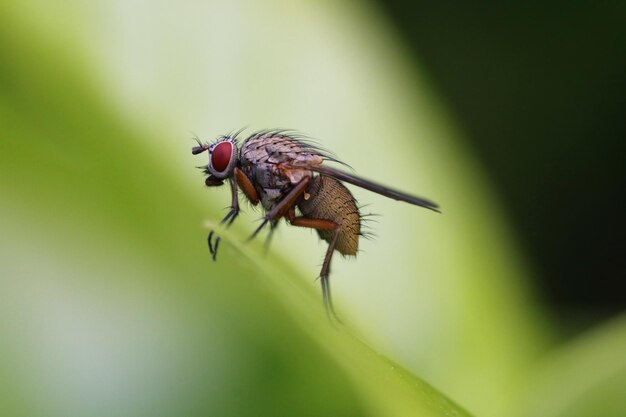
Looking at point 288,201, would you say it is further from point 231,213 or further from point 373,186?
point 373,186

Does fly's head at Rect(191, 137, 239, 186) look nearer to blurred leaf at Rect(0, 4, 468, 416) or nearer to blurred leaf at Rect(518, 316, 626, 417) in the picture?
blurred leaf at Rect(0, 4, 468, 416)

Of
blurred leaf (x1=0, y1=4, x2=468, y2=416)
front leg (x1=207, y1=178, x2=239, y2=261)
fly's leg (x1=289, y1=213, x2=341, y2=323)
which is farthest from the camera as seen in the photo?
fly's leg (x1=289, y1=213, x2=341, y2=323)

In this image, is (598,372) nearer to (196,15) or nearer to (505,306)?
(505,306)

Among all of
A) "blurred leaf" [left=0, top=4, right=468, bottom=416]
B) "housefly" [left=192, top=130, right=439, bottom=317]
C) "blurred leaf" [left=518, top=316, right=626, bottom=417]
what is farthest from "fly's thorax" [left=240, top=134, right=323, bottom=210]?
"blurred leaf" [left=518, top=316, right=626, bottom=417]

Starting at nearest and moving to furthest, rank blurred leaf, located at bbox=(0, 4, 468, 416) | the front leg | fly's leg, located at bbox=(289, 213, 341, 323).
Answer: blurred leaf, located at bbox=(0, 4, 468, 416), the front leg, fly's leg, located at bbox=(289, 213, 341, 323)

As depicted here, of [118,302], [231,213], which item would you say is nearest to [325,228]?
[231,213]

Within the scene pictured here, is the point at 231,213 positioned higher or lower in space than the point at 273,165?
lower

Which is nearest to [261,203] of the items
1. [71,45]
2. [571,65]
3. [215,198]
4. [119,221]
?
[215,198]
